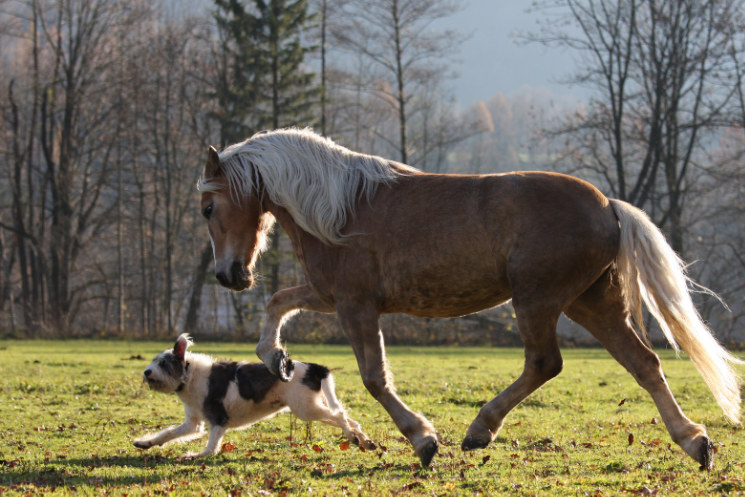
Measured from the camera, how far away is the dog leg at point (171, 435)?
23.9 ft

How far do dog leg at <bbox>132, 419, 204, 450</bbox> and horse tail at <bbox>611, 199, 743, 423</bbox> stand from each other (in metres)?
4.31

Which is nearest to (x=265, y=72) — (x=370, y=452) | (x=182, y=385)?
(x=182, y=385)

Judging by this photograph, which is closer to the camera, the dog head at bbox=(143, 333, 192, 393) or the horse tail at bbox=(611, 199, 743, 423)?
the horse tail at bbox=(611, 199, 743, 423)

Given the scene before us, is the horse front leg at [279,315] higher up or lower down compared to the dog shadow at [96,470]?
higher up

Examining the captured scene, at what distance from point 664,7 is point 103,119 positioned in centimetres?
2658

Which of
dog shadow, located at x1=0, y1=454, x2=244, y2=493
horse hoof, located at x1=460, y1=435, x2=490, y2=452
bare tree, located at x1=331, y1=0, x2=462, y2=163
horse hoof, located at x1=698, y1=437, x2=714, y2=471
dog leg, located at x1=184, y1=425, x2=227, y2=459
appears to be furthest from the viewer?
bare tree, located at x1=331, y1=0, x2=462, y2=163

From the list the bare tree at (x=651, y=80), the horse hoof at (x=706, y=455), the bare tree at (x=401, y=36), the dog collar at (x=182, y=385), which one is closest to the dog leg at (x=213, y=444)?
the dog collar at (x=182, y=385)

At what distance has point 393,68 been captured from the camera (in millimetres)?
37281

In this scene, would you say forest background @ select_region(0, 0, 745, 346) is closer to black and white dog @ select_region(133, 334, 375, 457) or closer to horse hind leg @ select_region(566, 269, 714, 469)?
black and white dog @ select_region(133, 334, 375, 457)

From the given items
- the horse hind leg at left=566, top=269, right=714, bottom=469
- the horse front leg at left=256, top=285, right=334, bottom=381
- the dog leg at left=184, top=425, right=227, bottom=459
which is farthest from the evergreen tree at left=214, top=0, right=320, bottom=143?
the horse hind leg at left=566, top=269, right=714, bottom=469

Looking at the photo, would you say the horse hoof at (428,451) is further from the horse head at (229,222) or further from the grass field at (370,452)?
the horse head at (229,222)

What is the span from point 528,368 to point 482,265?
0.84m

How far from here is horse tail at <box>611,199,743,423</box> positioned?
18.7ft

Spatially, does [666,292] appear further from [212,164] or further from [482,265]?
[212,164]
